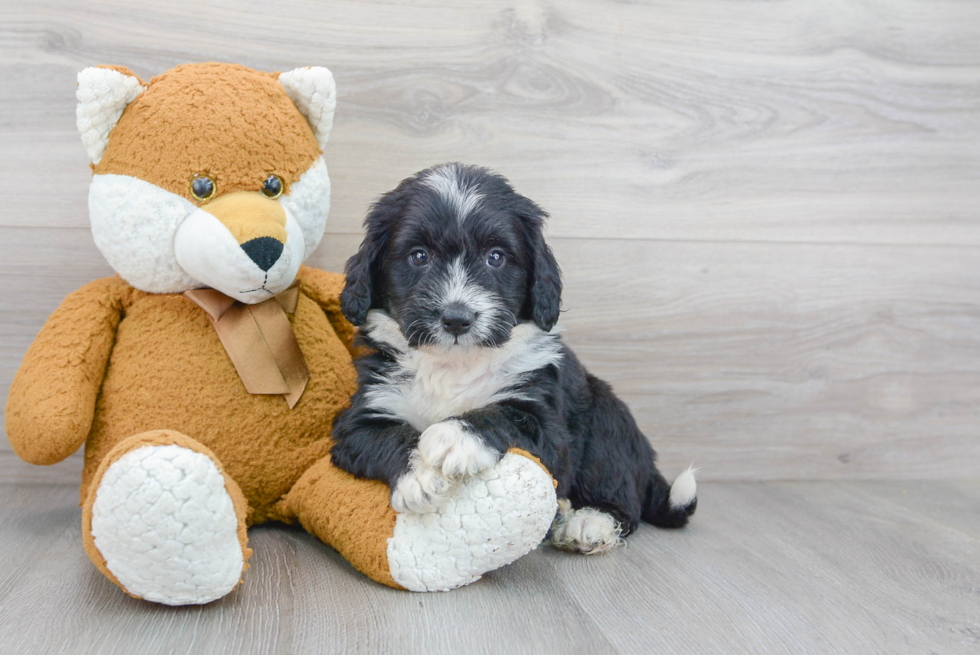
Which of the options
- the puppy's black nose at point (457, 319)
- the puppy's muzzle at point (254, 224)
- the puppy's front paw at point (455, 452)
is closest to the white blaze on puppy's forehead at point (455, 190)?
the puppy's black nose at point (457, 319)

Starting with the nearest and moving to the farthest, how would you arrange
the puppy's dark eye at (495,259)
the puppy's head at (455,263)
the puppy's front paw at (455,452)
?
the puppy's front paw at (455,452), the puppy's head at (455,263), the puppy's dark eye at (495,259)

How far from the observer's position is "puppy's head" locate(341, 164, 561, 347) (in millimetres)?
1647

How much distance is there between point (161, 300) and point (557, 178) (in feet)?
4.25

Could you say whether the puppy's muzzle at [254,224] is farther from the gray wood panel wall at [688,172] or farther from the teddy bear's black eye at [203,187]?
the gray wood panel wall at [688,172]

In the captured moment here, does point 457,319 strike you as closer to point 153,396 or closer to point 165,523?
point 165,523

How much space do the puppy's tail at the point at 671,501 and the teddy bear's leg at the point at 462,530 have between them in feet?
2.14

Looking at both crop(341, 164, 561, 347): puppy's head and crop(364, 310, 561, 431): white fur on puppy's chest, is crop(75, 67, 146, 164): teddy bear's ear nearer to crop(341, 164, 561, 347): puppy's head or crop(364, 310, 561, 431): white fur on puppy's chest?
crop(341, 164, 561, 347): puppy's head

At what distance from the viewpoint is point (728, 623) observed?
5.21 ft

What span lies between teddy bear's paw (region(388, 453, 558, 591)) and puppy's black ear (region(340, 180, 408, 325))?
0.49 metres

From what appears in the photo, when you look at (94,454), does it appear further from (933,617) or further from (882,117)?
(882,117)

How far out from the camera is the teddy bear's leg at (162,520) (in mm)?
1372

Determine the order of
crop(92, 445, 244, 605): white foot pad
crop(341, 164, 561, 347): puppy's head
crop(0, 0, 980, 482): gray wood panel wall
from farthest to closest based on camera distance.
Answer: crop(0, 0, 980, 482): gray wood panel wall
crop(341, 164, 561, 347): puppy's head
crop(92, 445, 244, 605): white foot pad

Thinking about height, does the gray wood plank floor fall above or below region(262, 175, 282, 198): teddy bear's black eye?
below

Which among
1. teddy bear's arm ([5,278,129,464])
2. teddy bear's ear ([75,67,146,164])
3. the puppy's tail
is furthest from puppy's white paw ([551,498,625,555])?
teddy bear's ear ([75,67,146,164])
